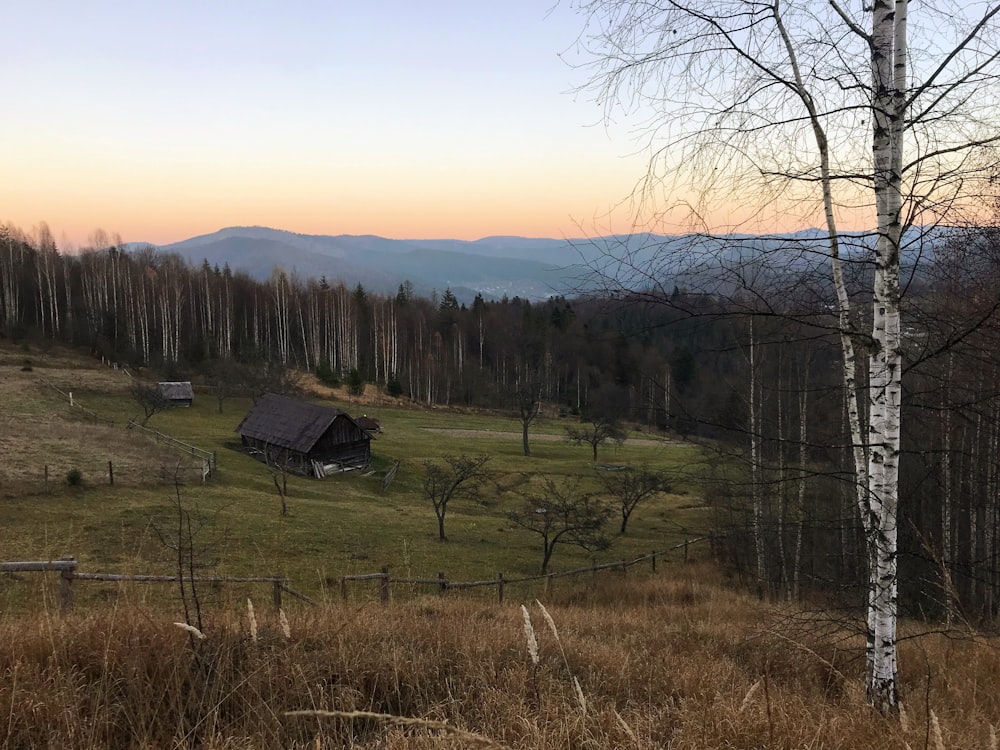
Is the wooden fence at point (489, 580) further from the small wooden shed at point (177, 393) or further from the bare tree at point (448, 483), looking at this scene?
the small wooden shed at point (177, 393)

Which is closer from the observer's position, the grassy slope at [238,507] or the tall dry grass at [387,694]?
the tall dry grass at [387,694]

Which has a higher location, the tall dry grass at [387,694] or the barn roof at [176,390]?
the tall dry grass at [387,694]

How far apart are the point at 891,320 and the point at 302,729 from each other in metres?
4.22

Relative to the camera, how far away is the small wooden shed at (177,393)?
4244 centimetres

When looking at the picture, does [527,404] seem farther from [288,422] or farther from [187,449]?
[187,449]

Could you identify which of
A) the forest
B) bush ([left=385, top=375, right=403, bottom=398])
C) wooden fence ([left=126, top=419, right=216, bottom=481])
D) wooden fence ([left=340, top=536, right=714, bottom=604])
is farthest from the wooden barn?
bush ([left=385, top=375, right=403, bottom=398])

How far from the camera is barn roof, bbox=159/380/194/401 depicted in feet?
139

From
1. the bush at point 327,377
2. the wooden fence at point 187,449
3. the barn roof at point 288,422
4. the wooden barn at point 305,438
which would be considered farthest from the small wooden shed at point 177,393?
the bush at point 327,377

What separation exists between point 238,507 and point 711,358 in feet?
68.9

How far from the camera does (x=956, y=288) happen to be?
3973 millimetres

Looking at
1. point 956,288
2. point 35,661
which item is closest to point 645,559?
point 956,288

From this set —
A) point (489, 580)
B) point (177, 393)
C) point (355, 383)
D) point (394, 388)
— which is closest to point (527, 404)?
point (355, 383)

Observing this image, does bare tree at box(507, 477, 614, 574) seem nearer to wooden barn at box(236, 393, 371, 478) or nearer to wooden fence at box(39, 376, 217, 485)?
wooden fence at box(39, 376, 217, 485)

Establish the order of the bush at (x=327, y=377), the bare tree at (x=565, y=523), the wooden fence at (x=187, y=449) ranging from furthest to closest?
1. the bush at (x=327, y=377)
2. the wooden fence at (x=187, y=449)
3. the bare tree at (x=565, y=523)
